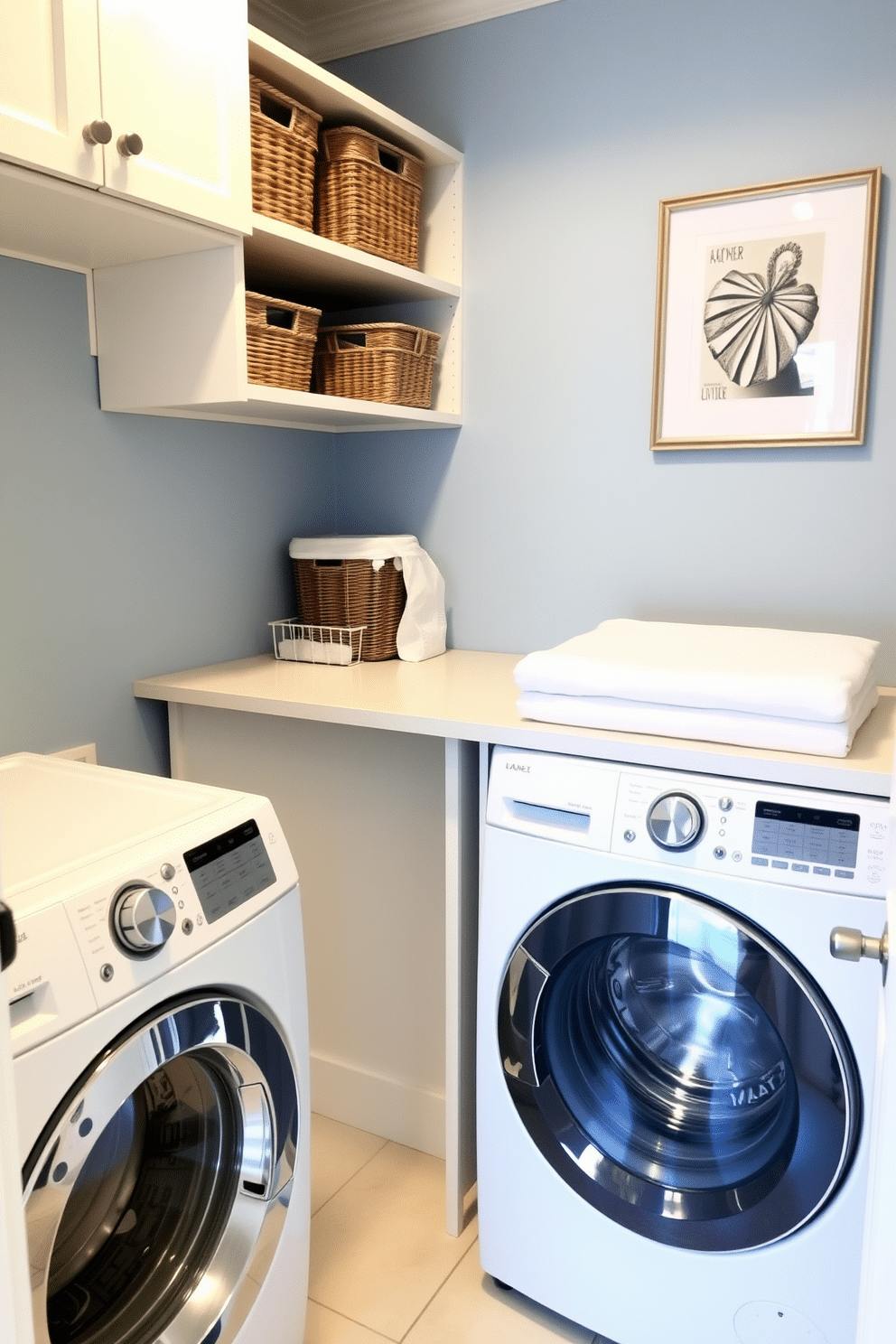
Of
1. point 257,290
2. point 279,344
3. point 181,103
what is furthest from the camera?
point 257,290

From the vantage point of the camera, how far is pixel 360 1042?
206 centimetres

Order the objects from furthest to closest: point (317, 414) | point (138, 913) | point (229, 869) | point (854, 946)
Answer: point (317, 414) < point (229, 869) < point (138, 913) < point (854, 946)

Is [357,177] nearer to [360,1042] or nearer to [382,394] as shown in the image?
[382,394]

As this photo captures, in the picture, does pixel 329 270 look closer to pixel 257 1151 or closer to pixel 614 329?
pixel 614 329

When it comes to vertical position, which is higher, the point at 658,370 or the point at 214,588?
the point at 658,370

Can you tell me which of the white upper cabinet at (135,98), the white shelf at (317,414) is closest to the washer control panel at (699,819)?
the white shelf at (317,414)

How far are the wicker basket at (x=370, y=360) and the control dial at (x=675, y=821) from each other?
43.3 inches

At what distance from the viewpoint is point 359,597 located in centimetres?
215

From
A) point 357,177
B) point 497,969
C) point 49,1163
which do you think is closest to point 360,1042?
point 497,969

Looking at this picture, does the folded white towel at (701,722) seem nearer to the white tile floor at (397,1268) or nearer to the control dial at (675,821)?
the control dial at (675,821)

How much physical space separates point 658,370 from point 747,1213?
152cm

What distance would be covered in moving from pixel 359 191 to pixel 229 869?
4.50ft

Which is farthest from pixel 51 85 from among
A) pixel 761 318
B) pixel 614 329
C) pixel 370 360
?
pixel 761 318

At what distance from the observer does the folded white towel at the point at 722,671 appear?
1.36 m
